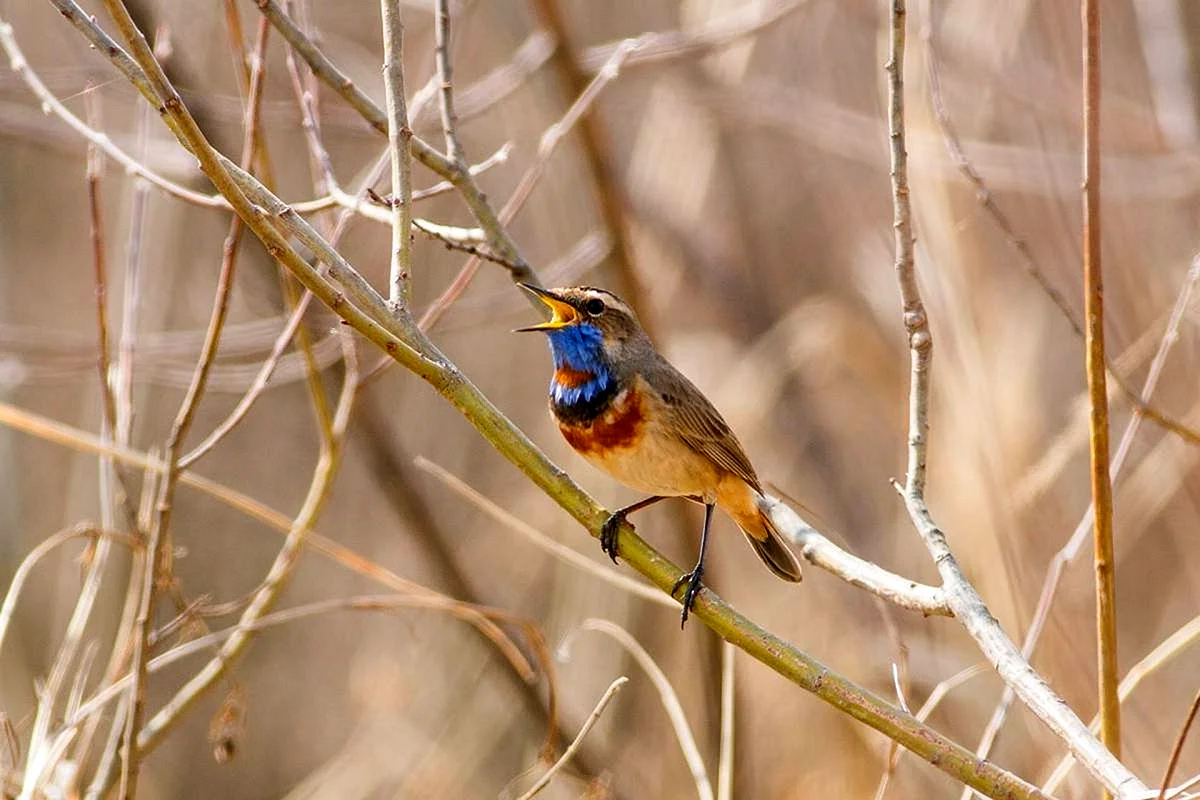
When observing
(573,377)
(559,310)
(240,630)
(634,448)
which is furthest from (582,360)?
(240,630)

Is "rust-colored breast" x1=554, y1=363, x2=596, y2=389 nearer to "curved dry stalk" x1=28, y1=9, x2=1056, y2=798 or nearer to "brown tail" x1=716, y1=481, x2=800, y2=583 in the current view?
"brown tail" x1=716, y1=481, x2=800, y2=583

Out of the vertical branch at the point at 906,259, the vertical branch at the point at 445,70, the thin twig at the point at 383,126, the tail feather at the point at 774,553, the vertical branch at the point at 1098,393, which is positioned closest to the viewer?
the vertical branch at the point at 1098,393

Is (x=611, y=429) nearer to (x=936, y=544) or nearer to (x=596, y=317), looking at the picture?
(x=596, y=317)

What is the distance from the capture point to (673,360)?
19.5 feet

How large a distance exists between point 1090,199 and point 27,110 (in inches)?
191

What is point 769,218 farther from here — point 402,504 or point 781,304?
point 402,504

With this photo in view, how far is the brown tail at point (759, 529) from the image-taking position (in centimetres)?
385

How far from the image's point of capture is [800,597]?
6.00m

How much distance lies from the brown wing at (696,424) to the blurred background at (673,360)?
33.2 inches

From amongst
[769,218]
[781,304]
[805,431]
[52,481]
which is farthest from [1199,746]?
[52,481]

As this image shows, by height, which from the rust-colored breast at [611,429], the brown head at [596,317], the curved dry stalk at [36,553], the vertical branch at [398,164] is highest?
the vertical branch at [398,164]

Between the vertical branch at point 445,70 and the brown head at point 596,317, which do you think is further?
the brown head at point 596,317

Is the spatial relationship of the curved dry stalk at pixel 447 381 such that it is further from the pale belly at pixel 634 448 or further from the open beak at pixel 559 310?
the open beak at pixel 559 310

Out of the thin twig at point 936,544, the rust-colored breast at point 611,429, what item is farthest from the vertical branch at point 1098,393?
the rust-colored breast at point 611,429
